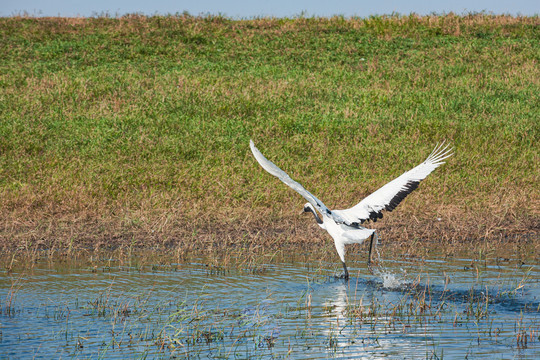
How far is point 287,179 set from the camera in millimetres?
7844

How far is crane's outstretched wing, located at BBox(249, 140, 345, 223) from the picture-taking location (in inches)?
308

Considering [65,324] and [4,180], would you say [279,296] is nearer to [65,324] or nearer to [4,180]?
[65,324]

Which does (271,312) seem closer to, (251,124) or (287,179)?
(287,179)

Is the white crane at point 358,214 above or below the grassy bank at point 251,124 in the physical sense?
below

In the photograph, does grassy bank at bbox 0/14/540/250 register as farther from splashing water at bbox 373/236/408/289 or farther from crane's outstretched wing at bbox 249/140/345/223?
crane's outstretched wing at bbox 249/140/345/223

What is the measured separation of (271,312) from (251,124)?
11.6 m

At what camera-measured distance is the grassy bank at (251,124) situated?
11.5 meters

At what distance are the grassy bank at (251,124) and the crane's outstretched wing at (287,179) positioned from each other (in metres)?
2.30

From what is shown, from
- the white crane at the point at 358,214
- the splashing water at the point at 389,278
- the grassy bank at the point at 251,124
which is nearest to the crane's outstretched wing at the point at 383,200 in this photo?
the white crane at the point at 358,214

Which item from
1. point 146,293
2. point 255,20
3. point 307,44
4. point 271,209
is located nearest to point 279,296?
point 146,293

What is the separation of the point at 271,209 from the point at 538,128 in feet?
28.7

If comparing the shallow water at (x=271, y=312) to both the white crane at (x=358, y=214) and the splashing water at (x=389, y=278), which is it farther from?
the white crane at (x=358, y=214)

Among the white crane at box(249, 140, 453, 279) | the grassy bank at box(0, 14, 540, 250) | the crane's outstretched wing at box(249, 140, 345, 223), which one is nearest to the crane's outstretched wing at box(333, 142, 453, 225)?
the white crane at box(249, 140, 453, 279)

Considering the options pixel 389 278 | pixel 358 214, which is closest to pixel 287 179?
pixel 358 214
